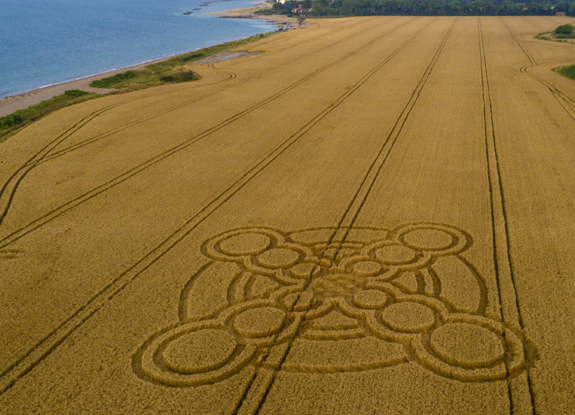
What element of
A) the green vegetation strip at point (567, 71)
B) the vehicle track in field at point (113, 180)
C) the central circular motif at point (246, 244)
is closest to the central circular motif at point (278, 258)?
the central circular motif at point (246, 244)

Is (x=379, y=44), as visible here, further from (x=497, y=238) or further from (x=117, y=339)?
(x=117, y=339)

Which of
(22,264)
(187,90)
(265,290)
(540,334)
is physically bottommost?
(540,334)

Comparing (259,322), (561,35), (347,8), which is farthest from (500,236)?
(347,8)

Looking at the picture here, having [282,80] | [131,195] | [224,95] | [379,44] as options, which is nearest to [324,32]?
[379,44]

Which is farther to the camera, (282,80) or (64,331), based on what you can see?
(282,80)

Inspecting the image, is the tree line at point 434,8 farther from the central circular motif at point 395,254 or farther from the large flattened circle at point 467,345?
the large flattened circle at point 467,345

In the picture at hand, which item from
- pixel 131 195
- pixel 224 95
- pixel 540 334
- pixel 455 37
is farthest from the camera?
pixel 455 37
